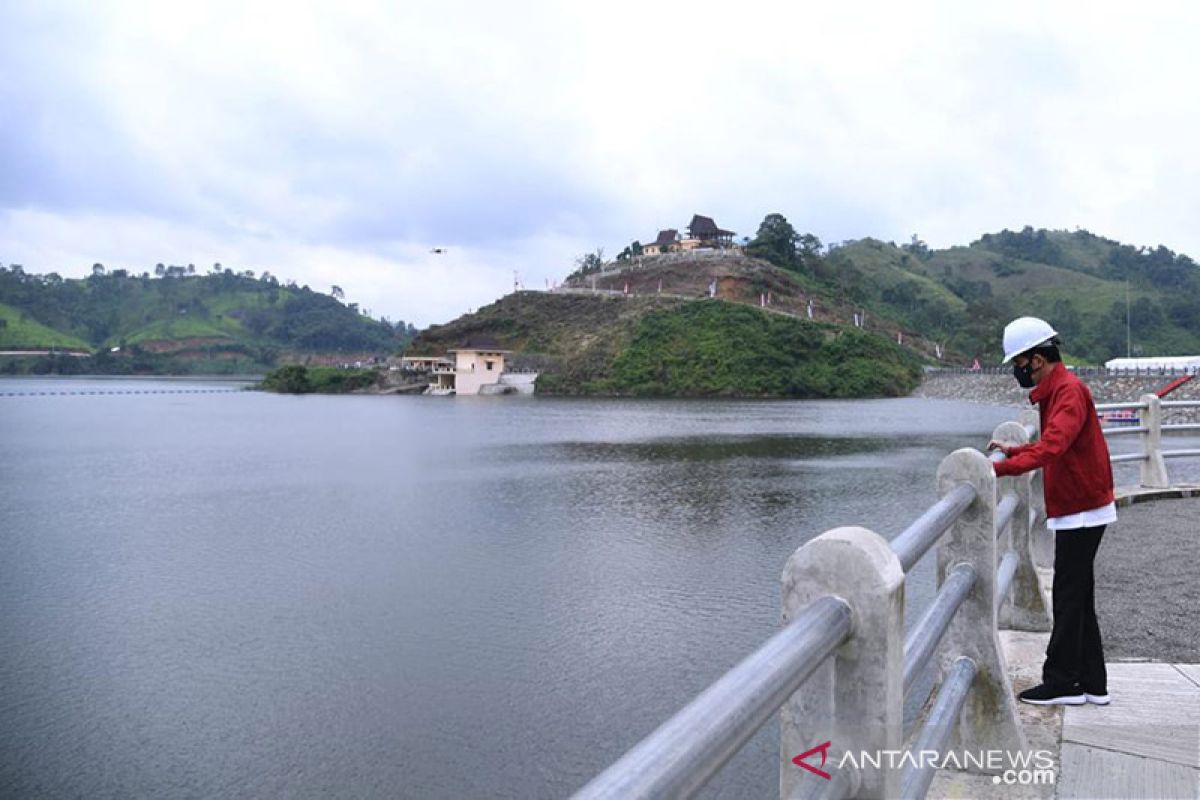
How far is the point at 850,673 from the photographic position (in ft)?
5.17

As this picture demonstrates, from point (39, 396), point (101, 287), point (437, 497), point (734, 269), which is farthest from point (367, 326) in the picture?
point (437, 497)

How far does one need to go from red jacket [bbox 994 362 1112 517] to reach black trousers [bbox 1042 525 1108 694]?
0.46 ft

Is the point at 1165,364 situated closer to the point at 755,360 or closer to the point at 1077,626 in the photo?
the point at 755,360

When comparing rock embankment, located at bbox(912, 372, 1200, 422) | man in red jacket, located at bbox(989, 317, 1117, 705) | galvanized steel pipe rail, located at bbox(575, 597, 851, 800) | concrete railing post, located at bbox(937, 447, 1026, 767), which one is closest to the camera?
galvanized steel pipe rail, located at bbox(575, 597, 851, 800)

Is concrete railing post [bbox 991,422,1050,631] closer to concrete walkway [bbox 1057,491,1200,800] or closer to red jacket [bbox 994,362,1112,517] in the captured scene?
concrete walkway [bbox 1057,491,1200,800]

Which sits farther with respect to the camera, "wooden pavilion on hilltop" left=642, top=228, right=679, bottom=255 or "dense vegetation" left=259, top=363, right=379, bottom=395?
"wooden pavilion on hilltop" left=642, top=228, right=679, bottom=255

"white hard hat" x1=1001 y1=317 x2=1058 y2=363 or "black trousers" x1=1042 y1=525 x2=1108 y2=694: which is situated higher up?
"white hard hat" x1=1001 y1=317 x2=1058 y2=363

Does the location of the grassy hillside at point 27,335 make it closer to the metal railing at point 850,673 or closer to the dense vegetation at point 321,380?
the dense vegetation at point 321,380

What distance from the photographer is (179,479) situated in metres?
22.0

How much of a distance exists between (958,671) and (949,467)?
0.65 meters

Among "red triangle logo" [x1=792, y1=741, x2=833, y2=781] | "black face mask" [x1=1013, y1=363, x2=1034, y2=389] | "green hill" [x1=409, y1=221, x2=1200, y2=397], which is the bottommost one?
"red triangle logo" [x1=792, y1=741, x2=833, y2=781]

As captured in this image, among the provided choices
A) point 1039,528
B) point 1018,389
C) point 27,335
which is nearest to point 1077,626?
point 1039,528

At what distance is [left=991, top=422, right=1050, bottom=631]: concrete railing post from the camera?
4344 mm

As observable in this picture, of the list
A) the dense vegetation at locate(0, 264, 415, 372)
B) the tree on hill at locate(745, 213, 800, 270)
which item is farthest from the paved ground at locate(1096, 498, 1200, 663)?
the dense vegetation at locate(0, 264, 415, 372)
